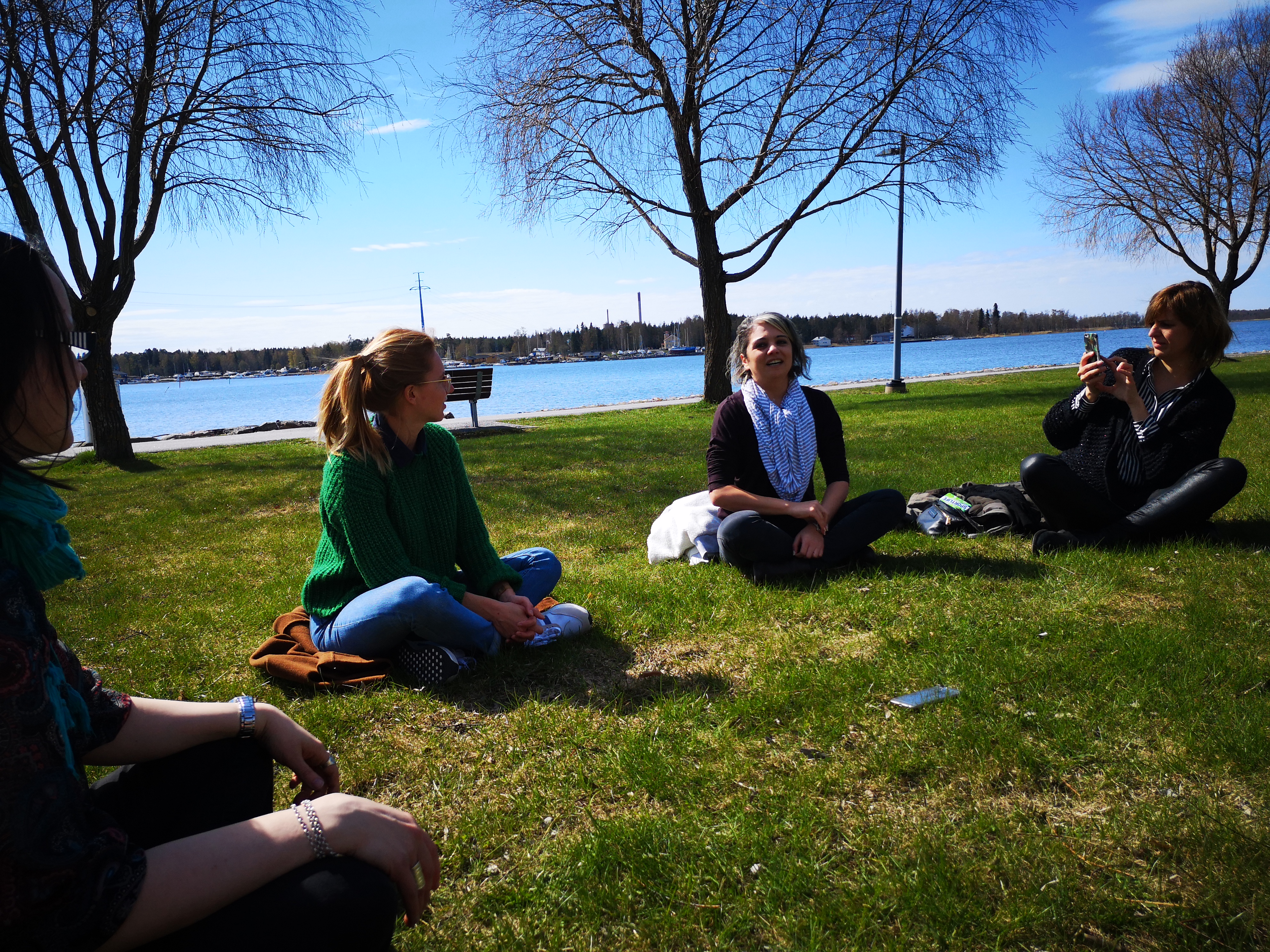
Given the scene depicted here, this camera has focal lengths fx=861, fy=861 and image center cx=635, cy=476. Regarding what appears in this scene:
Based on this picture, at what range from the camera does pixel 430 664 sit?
11.9 feet

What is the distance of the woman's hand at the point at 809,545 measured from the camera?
4.78m

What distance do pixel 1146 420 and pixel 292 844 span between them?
17.7 ft

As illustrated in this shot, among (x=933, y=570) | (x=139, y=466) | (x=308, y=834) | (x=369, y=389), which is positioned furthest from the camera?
(x=139, y=466)

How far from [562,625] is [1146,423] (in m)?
3.84

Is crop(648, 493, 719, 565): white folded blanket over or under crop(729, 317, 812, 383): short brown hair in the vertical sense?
under

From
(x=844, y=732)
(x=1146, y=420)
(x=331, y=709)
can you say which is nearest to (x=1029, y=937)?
(x=844, y=732)

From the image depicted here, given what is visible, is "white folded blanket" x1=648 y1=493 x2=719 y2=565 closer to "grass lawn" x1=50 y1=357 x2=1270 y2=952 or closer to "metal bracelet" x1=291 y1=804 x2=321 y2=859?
"grass lawn" x1=50 y1=357 x2=1270 y2=952

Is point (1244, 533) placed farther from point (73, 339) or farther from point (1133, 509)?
point (73, 339)

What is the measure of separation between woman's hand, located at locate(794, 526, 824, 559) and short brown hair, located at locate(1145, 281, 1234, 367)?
260 centimetres

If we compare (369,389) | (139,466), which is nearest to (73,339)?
(369,389)

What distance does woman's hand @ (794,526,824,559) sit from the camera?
478cm

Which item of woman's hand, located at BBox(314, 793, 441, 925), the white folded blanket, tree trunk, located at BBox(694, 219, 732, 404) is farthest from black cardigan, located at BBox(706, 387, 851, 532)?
tree trunk, located at BBox(694, 219, 732, 404)

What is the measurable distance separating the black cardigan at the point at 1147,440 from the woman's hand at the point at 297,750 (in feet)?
15.8

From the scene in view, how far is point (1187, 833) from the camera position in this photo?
2305 mm
